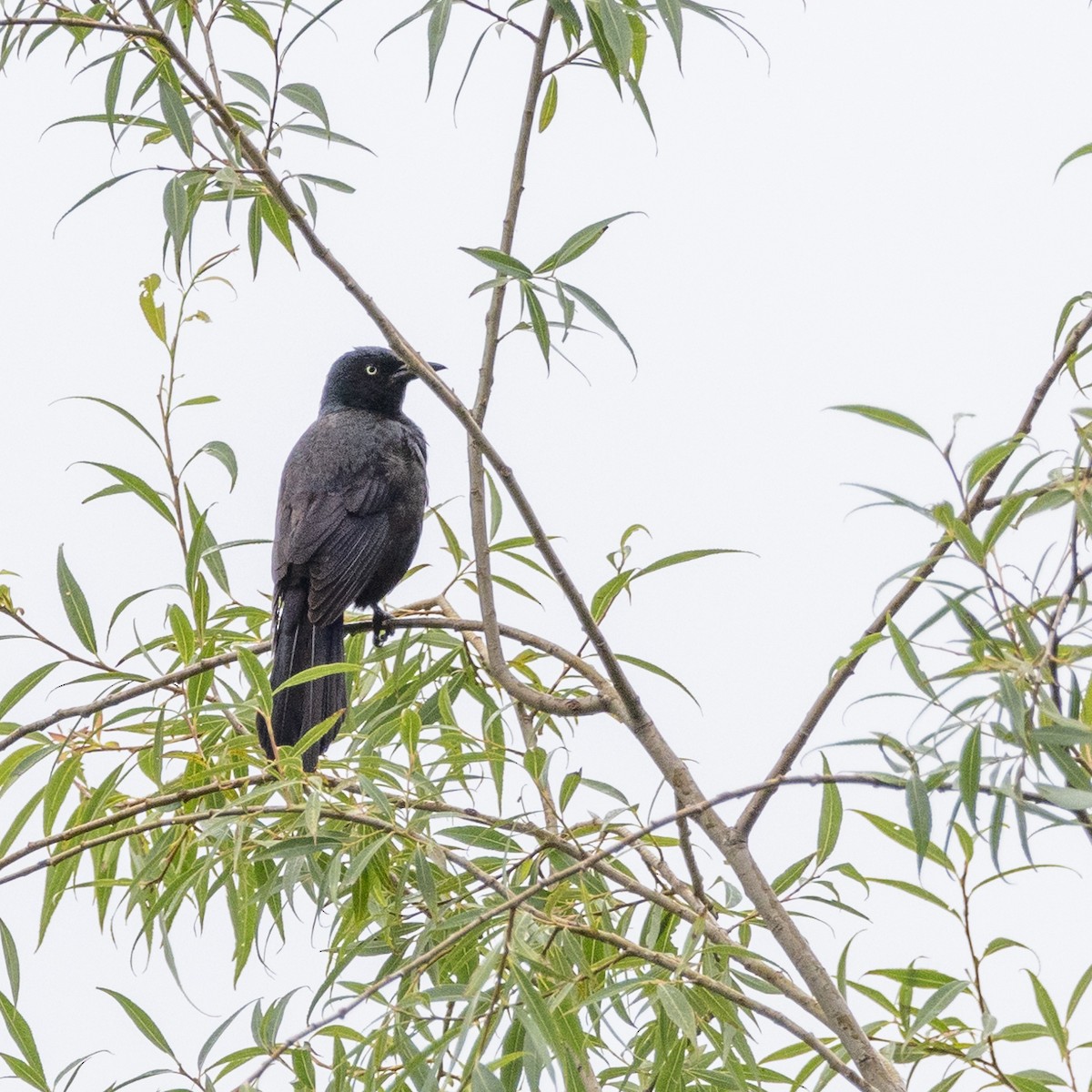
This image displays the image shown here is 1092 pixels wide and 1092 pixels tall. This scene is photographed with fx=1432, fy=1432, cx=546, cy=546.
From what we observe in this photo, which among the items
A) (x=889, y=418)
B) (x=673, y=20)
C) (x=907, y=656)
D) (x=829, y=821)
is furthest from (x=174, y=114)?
(x=829, y=821)

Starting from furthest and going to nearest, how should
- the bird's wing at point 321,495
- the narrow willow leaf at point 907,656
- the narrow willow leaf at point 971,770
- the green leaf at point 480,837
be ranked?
the bird's wing at point 321,495 < the green leaf at point 480,837 < the narrow willow leaf at point 907,656 < the narrow willow leaf at point 971,770

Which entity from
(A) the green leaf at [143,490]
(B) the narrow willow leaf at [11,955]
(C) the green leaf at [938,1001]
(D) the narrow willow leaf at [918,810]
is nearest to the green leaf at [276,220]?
(A) the green leaf at [143,490]

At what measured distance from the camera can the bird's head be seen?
18.9 ft

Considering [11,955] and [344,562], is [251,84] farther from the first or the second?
[344,562]

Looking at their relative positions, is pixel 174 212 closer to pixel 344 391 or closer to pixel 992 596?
pixel 992 596

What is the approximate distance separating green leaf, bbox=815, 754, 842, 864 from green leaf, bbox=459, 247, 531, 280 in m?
1.06

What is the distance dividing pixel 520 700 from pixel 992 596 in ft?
3.51

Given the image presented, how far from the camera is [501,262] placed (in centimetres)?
243

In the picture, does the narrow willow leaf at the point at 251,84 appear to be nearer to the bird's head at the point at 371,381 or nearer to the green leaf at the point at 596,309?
the green leaf at the point at 596,309

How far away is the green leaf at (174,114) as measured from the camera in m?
2.56

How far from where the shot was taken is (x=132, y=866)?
3064 mm

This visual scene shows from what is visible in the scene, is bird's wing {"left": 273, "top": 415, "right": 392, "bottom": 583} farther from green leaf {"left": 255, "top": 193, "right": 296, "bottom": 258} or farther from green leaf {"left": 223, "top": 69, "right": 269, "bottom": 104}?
green leaf {"left": 223, "top": 69, "right": 269, "bottom": 104}

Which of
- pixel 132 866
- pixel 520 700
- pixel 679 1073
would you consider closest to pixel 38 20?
pixel 520 700

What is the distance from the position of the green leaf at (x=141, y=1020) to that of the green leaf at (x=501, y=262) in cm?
143
